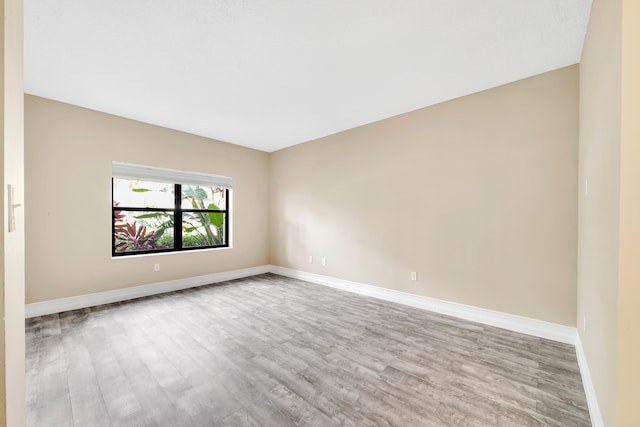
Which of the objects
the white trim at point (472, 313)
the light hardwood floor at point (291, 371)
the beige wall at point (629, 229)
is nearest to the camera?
the beige wall at point (629, 229)

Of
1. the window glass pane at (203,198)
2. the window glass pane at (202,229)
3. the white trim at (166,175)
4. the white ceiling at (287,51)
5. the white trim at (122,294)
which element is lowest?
the white trim at (122,294)

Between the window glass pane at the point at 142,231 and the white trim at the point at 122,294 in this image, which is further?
the window glass pane at the point at 142,231

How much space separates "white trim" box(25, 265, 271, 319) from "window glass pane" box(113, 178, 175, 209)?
1.26 meters

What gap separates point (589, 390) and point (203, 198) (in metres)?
5.12

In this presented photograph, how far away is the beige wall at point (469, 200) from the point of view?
2363mm

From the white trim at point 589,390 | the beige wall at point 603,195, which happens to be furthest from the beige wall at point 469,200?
the beige wall at point 603,195

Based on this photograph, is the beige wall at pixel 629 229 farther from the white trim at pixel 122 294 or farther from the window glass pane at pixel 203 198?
the window glass pane at pixel 203 198

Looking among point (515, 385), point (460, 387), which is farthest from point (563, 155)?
point (460, 387)

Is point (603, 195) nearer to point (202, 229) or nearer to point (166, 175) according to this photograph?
point (166, 175)

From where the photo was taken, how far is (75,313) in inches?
118

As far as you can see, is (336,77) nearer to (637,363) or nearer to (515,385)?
(637,363)

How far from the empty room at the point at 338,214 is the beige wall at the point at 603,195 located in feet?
0.09

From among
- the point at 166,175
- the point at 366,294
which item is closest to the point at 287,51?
the point at 166,175

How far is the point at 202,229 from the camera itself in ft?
15.1
